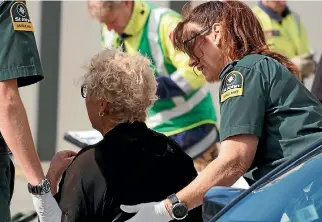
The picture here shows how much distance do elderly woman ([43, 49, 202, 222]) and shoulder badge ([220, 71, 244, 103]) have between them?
1.04ft

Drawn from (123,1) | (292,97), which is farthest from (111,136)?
(123,1)

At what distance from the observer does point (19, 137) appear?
322cm

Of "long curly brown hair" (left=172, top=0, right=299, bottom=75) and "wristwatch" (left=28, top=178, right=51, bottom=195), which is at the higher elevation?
"long curly brown hair" (left=172, top=0, right=299, bottom=75)

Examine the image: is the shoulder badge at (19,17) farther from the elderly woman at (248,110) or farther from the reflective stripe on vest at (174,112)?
the reflective stripe on vest at (174,112)

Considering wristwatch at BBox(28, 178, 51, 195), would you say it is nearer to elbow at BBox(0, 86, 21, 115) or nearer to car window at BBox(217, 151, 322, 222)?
elbow at BBox(0, 86, 21, 115)

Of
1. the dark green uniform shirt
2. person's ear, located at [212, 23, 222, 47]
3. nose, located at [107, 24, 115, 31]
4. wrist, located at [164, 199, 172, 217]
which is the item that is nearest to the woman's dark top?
wrist, located at [164, 199, 172, 217]

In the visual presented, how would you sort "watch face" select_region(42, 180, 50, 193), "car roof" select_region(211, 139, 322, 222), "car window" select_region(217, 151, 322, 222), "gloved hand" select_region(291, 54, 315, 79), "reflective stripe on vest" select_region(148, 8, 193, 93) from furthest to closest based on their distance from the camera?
1. "gloved hand" select_region(291, 54, 315, 79)
2. "reflective stripe on vest" select_region(148, 8, 193, 93)
3. "watch face" select_region(42, 180, 50, 193)
4. "car roof" select_region(211, 139, 322, 222)
5. "car window" select_region(217, 151, 322, 222)

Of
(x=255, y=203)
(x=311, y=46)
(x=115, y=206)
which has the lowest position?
(x=311, y=46)

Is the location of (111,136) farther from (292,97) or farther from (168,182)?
(292,97)

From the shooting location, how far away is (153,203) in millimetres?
2996

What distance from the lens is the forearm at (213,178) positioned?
2.89 metres

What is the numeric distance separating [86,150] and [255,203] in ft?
2.56

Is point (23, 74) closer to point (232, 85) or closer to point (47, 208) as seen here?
point (47, 208)

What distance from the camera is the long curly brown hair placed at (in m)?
3.05
